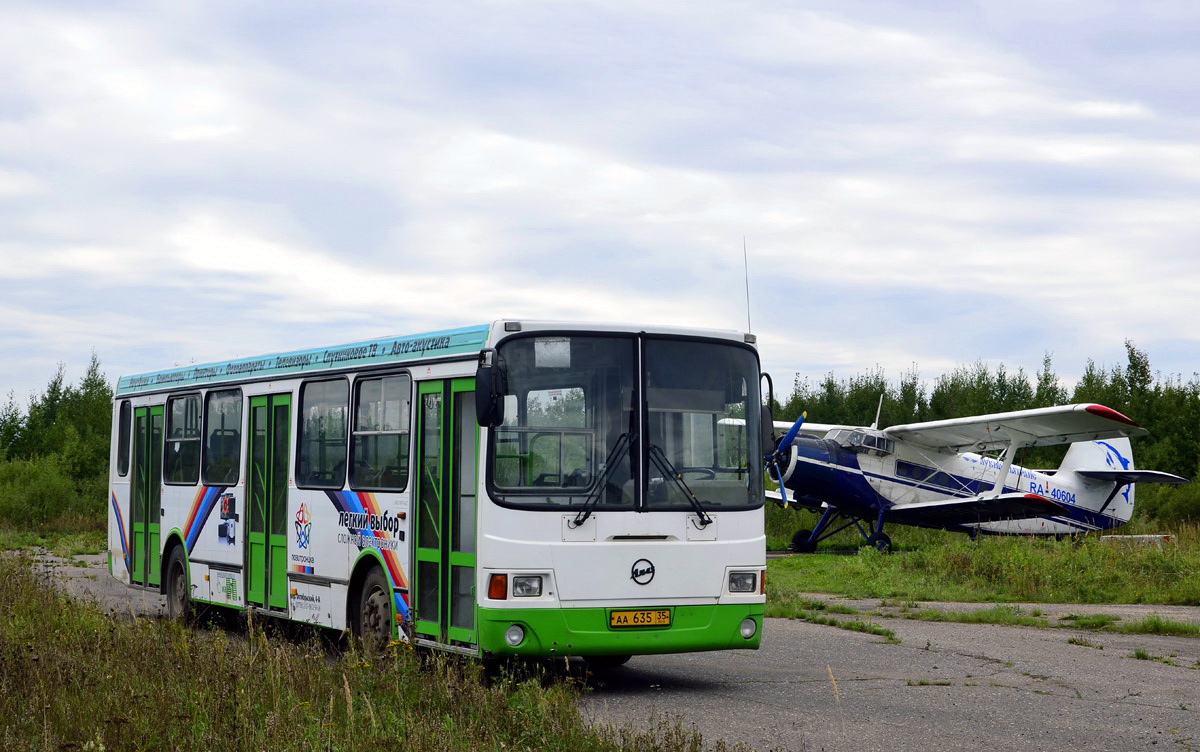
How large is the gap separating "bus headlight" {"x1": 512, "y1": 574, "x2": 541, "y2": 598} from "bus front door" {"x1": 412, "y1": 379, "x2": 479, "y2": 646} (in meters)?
0.38

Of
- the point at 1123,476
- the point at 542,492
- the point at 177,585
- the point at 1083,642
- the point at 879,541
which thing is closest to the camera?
the point at 542,492

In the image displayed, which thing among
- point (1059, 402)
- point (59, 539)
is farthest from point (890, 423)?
point (59, 539)

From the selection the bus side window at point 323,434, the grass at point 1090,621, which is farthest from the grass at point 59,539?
the grass at point 1090,621

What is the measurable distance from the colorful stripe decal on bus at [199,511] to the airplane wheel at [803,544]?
1752cm

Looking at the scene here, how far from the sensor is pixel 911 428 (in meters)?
27.2

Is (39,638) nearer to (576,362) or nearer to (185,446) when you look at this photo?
(576,362)

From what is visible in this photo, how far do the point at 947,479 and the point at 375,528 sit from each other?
20.8 metres

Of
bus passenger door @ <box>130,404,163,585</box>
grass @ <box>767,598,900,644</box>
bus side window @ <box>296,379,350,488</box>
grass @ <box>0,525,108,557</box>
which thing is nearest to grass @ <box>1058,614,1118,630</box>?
grass @ <box>767,598,900,644</box>

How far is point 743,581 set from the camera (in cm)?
906

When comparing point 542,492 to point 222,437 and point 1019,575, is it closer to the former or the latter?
point 222,437

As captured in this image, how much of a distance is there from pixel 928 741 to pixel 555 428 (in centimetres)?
307

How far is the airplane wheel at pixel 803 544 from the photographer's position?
28.5 m

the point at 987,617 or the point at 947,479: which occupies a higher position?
the point at 947,479

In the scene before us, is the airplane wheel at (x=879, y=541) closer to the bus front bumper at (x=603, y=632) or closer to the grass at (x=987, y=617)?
the grass at (x=987, y=617)
